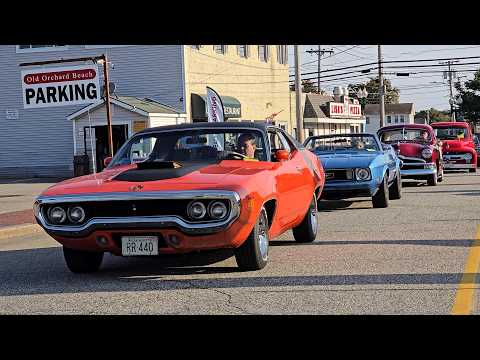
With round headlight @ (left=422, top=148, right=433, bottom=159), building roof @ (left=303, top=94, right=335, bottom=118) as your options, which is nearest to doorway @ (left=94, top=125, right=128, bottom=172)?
round headlight @ (left=422, top=148, right=433, bottom=159)

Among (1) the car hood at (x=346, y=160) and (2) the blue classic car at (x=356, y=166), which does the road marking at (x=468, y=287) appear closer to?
(2) the blue classic car at (x=356, y=166)

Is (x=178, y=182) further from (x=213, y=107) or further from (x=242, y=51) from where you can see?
(x=242, y=51)

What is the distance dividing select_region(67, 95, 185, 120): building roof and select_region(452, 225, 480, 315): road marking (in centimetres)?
2285

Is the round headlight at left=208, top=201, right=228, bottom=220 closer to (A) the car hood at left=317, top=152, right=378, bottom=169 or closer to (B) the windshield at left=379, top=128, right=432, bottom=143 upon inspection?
(A) the car hood at left=317, top=152, right=378, bottom=169

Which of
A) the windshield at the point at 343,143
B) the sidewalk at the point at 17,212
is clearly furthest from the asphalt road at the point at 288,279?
the windshield at the point at 343,143

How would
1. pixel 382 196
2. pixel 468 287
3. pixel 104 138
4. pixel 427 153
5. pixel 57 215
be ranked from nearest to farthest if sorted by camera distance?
1. pixel 468 287
2. pixel 57 215
3. pixel 382 196
4. pixel 427 153
5. pixel 104 138

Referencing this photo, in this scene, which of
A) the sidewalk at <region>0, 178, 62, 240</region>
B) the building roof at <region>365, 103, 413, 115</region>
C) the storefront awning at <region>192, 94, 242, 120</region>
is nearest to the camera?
the sidewalk at <region>0, 178, 62, 240</region>

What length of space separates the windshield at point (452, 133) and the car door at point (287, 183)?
19546mm

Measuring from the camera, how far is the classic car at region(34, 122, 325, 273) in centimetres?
750

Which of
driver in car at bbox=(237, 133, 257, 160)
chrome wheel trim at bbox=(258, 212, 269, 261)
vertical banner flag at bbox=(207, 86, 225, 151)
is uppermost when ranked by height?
vertical banner flag at bbox=(207, 86, 225, 151)

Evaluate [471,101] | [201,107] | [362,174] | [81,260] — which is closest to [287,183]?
[81,260]

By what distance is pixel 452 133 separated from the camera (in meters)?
28.6

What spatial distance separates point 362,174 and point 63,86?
36.9 ft

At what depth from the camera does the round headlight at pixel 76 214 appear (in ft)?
25.5
